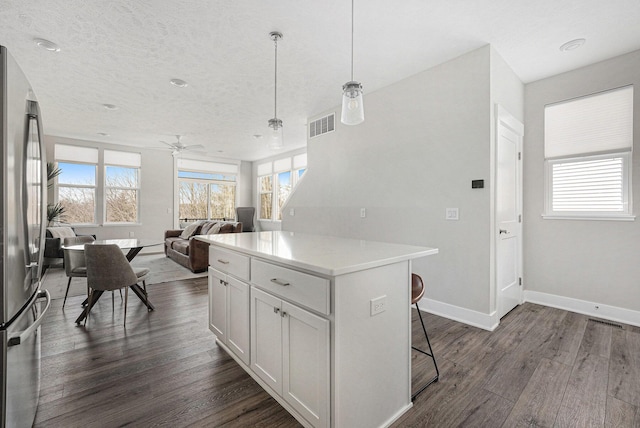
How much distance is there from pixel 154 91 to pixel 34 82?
1.32m

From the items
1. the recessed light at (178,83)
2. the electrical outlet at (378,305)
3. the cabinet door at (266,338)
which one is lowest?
the cabinet door at (266,338)

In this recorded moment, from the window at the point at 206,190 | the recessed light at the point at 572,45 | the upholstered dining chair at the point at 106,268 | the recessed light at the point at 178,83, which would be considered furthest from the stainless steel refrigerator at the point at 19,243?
the window at the point at 206,190

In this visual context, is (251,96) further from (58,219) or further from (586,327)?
(58,219)

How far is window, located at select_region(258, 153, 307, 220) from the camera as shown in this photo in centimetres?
778

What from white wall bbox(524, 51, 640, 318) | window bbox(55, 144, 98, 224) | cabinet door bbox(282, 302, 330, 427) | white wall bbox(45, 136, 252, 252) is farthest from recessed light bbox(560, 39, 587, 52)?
window bbox(55, 144, 98, 224)

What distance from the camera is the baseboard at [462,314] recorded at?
275cm

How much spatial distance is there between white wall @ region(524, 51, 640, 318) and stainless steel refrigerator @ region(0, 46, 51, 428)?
4.39 m

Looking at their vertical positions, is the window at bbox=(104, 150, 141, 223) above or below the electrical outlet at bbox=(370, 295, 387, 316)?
above

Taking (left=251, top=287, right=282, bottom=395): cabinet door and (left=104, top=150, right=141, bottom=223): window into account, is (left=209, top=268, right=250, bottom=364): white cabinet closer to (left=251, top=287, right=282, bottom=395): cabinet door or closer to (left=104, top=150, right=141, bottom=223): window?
(left=251, top=287, right=282, bottom=395): cabinet door

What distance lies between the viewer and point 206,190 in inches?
338

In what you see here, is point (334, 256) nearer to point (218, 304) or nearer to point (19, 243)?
point (218, 304)

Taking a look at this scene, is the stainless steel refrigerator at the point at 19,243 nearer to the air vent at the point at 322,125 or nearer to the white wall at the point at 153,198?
the air vent at the point at 322,125

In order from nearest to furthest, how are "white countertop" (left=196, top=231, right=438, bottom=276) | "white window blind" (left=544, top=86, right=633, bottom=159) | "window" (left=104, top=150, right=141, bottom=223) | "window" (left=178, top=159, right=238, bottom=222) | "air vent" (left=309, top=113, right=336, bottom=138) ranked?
1. "white countertop" (left=196, top=231, right=438, bottom=276)
2. "white window blind" (left=544, top=86, right=633, bottom=159)
3. "air vent" (left=309, top=113, right=336, bottom=138)
4. "window" (left=104, top=150, right=141, bottom=223)
5. "window" (left=178, top=159, right=238, bottom=222)

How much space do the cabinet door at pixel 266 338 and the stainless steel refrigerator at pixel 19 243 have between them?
1.05 m
